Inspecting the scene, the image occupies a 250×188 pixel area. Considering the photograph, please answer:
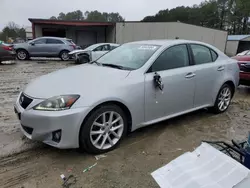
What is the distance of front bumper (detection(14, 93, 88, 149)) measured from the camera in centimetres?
248

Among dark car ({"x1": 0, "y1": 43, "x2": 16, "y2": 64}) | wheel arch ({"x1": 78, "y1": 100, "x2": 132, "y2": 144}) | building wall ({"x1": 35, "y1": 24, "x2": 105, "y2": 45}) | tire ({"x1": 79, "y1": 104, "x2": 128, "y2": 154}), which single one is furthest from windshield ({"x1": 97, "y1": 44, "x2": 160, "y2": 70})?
building wall ({"x1": 35, "y1": 24, "x2": 105, "y2": 45})

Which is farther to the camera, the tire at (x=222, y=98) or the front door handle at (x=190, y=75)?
the tire at (x=222, y=98)

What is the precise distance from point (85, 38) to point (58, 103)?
76.1ft

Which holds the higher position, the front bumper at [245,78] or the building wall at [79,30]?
the building wall at [79,30]

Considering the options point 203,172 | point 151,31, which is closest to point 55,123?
point 203,172

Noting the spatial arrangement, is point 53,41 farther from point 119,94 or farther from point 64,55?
point 119,94

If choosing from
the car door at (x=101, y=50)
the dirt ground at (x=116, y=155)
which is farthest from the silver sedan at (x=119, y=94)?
the car door at (x=101, y=50)

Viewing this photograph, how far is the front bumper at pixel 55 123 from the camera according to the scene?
2484 mm

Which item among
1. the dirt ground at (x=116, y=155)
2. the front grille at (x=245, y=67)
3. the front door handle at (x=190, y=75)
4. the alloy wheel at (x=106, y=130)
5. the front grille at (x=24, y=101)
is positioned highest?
the front door handle at (x=190, y=75)

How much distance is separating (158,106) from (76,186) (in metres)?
1.60

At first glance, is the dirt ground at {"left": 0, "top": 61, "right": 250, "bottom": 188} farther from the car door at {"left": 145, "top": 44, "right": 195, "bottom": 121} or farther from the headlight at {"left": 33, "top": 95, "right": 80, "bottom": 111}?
the headlight at {"left": 33, "top": 95, "right": 80, "bottom": 111}

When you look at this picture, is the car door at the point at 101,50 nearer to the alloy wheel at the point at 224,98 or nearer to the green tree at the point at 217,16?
the alloy wheel at the point at 224,98

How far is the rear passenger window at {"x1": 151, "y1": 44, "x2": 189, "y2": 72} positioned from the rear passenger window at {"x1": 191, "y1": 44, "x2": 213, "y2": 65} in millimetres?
228

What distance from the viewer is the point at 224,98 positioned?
4508 mm
